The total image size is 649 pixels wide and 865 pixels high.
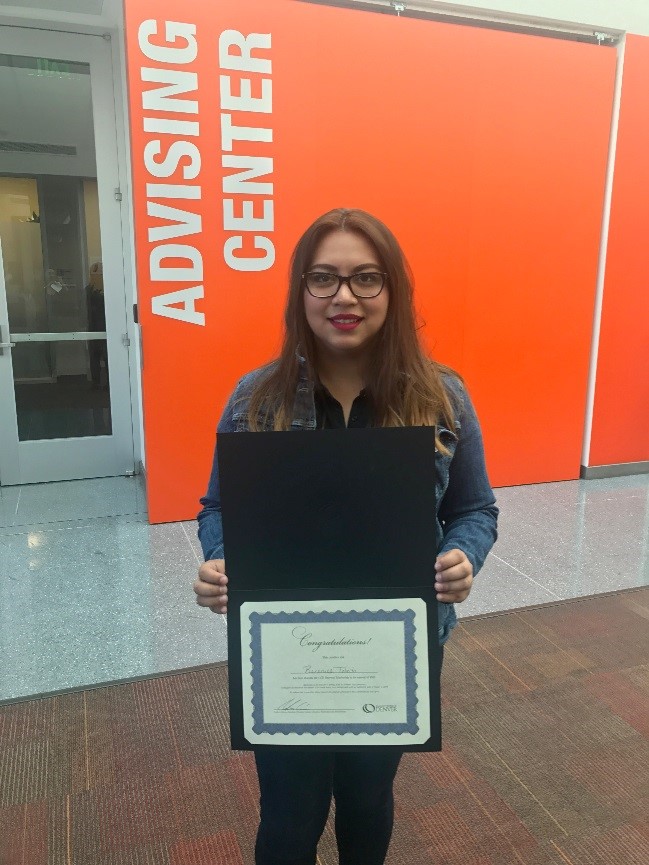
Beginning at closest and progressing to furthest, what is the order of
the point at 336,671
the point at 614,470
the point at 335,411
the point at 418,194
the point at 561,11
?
the point at 336,671 → the point at 335,411 → the point at 418,194 → the point at 561,11 → the point at 614,470

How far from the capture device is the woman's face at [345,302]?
1103 mm

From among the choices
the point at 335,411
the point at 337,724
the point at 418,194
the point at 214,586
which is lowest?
the point at 337,724

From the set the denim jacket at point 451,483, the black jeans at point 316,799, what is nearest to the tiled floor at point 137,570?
the black jeans at point 316,799

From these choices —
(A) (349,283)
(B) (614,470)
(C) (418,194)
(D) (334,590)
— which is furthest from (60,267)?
(B) (614,470)

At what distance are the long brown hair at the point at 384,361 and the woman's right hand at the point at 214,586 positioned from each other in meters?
0.27

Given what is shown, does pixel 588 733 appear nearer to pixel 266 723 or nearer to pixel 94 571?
pixel 266 723

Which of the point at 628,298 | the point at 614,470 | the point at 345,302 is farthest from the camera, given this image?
the point at 614,470

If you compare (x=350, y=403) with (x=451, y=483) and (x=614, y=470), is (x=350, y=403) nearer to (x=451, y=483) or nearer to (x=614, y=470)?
(x=451, y=483)

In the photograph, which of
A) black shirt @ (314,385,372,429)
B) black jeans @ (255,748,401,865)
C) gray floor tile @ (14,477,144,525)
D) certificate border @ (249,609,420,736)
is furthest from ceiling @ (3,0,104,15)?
black jeans @ (255,748,401,865)

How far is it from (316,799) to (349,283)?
3.05ft

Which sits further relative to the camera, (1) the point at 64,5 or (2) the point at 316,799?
(1) the point at 64,5

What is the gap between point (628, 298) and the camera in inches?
177
